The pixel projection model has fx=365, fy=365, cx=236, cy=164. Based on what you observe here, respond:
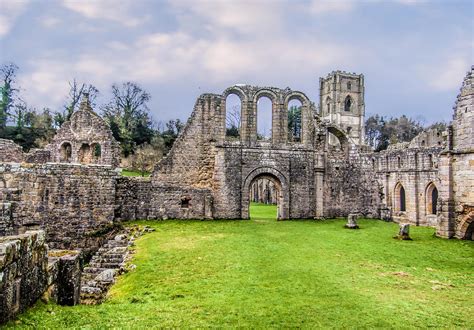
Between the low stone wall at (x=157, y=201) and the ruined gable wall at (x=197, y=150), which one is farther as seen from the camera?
the ruined gable wall at (x=197, y=150)

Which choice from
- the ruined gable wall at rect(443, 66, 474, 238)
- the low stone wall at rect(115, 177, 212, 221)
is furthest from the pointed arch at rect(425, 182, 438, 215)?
the low stone wall at rect(115, 177, 212, 221)

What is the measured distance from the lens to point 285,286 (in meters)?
7.57

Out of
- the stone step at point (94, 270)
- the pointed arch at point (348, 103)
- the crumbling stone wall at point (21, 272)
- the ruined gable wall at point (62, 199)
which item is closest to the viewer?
the crumbling stone wall at point (21, 272)

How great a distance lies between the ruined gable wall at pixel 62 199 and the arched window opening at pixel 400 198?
25703mm

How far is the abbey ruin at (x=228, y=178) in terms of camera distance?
1416cm

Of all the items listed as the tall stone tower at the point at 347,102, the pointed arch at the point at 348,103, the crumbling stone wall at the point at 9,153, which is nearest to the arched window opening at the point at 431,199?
the crumbling stone wall at the point at 9,153

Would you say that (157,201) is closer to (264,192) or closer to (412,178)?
(412,178)

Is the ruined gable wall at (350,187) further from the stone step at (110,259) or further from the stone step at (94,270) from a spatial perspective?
the stone step at (94,270)

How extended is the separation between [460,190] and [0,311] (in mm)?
15382

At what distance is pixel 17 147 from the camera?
83.3 ft

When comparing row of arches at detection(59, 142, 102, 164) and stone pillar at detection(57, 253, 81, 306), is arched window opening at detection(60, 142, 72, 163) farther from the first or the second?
stone pillar at detection(57, 253, 81, 306)

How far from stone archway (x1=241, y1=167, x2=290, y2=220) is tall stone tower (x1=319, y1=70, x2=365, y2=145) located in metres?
51.8

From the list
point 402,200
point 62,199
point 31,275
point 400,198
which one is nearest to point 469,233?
point 31,275

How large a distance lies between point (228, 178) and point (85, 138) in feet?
35.7
